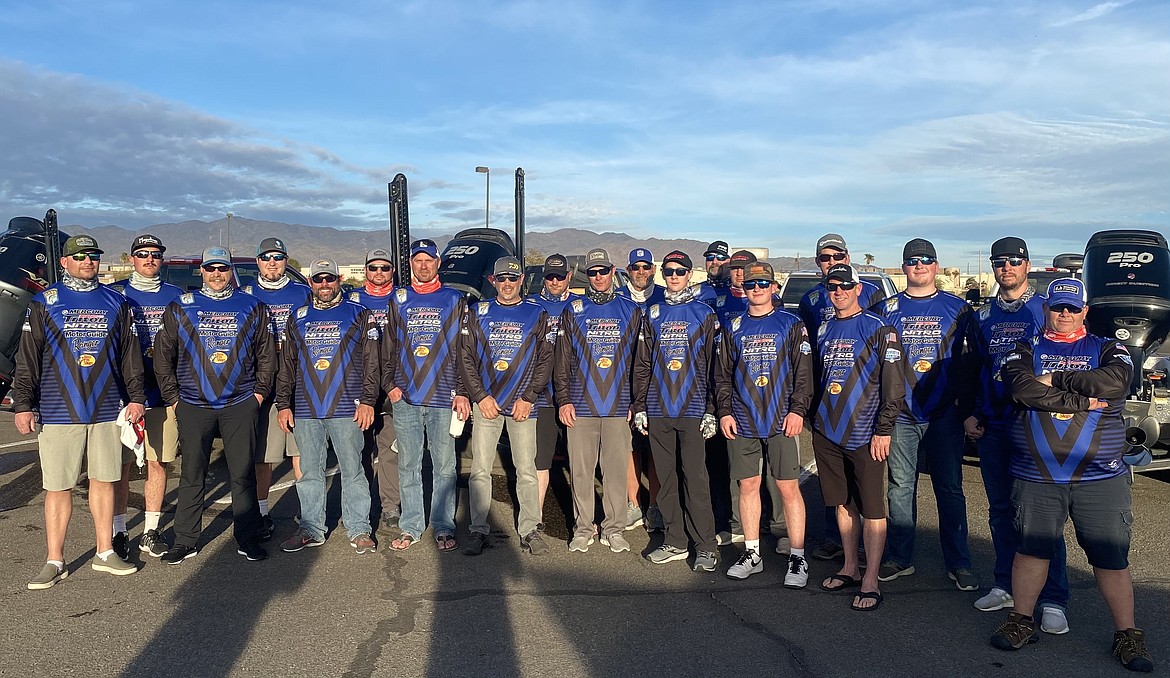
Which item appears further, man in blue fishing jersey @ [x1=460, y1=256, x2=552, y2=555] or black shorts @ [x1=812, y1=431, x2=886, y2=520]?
man in blue fishing jersey @ [x1=460, y1=256, x2=552, y2=555]

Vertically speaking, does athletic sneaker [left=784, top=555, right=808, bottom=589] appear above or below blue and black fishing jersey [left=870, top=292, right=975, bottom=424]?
below

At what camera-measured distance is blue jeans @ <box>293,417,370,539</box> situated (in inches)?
245

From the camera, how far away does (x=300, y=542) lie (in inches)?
243

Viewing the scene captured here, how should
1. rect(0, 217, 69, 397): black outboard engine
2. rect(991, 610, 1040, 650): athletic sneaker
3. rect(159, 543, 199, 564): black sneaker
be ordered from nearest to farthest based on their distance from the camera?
rect(991, 610, 1040, 650): athletic sneaker → rect(159, 543, 199, 564): black sneaker → rect(0, 217, 69, 397): black outboard engine

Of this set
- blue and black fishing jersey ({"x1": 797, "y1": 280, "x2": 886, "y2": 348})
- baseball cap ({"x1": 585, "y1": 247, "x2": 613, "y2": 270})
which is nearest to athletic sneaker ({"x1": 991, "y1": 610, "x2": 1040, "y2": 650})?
blue and black fishing jersey ({"x1": 797, "y1": 280, "x2": 886, "y2": 348})

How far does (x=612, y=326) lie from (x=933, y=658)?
2988mm

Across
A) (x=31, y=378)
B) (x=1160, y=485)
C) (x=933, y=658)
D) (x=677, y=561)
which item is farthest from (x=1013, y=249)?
(x=31, y=378)

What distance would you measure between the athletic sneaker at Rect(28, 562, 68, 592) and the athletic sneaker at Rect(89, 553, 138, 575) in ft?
0.64

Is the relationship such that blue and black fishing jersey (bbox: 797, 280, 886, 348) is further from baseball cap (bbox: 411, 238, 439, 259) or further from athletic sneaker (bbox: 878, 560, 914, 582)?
baseball cap (bbox: 411, 238, 439, 259)

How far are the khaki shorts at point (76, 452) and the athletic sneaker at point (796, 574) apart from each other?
457 cm

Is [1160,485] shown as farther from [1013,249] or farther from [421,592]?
[421,592]

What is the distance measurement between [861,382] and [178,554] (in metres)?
4.75

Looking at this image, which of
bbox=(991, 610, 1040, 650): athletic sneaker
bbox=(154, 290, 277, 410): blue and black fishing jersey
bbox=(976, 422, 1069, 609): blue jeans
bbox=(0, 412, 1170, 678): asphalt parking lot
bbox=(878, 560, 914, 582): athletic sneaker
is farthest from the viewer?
bbox=(154, 290, 277, 410): blue and black fishing jersey

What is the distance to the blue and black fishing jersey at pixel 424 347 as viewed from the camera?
247 inches
